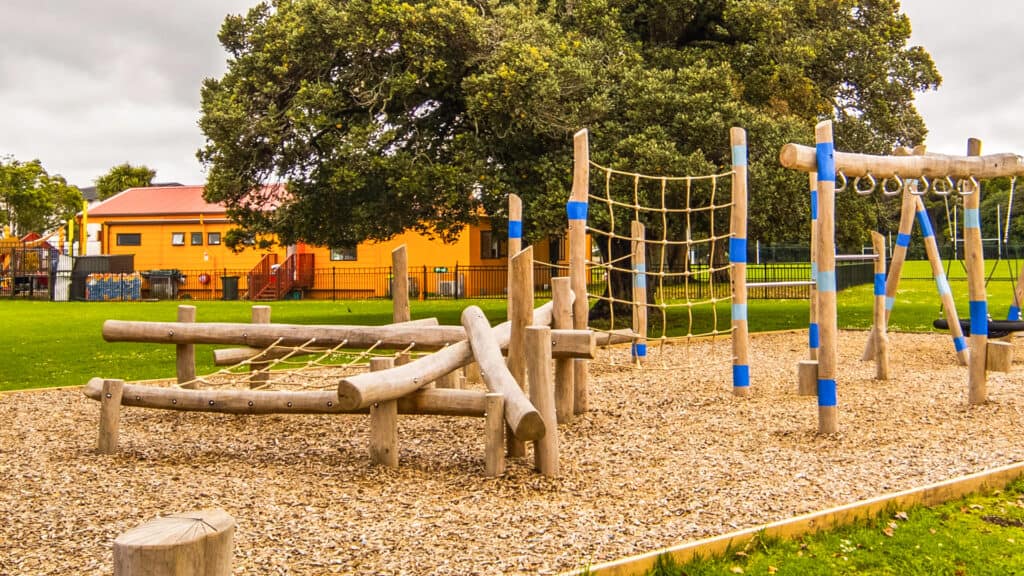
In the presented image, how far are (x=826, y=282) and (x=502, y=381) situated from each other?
9.48 feet

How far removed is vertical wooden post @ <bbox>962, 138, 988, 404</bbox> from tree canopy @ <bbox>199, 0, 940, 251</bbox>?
677 centimetres

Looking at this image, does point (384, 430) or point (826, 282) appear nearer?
point (384, 430)

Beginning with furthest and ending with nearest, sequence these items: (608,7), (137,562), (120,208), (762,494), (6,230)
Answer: (6,230) → (120,208) → (608,7) → (762,494) → (137,562)

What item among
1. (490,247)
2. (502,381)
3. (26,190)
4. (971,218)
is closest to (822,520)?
(502,381)

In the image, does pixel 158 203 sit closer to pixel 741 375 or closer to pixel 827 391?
pixel 741 375

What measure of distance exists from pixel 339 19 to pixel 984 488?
12864 millimetres

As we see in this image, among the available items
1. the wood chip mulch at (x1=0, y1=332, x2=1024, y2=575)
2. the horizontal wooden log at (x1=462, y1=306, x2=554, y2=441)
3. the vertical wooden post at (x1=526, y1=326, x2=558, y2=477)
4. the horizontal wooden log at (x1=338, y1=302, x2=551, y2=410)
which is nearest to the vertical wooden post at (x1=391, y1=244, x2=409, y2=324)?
the wood chip mulch at (x1=0, y1=332, x2=1024, y2=575)

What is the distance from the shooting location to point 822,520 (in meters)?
4.64

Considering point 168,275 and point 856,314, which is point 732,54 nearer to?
point 856,314

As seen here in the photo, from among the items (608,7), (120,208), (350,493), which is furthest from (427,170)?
(120,208)

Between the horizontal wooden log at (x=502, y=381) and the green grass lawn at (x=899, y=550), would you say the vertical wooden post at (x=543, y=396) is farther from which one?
the green grass lawn at (x=899, y=550)

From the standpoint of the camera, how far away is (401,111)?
16.9 m

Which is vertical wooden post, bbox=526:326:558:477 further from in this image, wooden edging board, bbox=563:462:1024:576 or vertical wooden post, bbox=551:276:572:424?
vertical wooden post, bbox=551:276:572:424

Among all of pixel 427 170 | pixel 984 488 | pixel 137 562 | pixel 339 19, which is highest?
pixel 339 19
